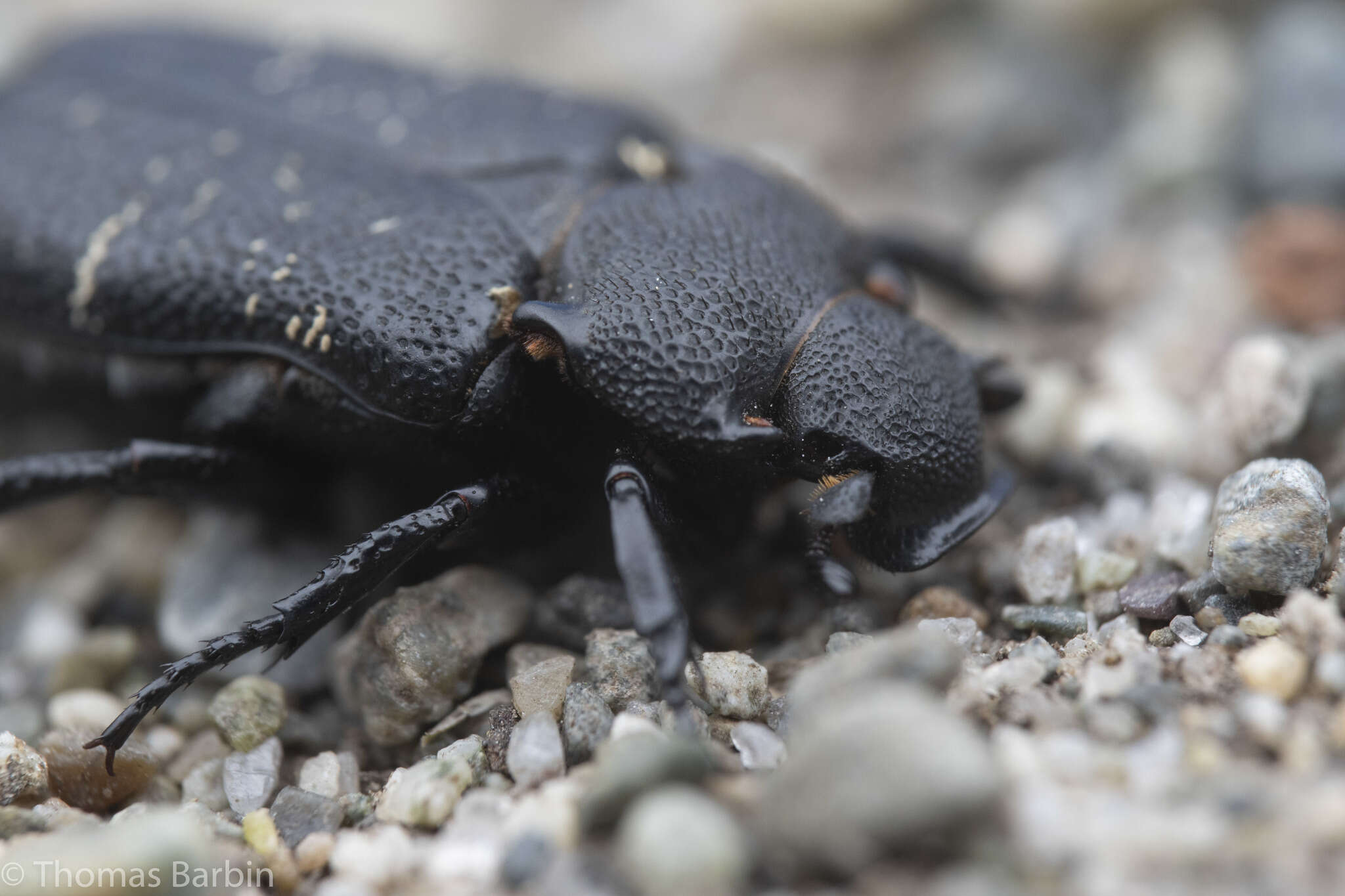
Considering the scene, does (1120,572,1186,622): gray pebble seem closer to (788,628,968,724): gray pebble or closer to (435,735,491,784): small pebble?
(788,628,968,724): gray pebble

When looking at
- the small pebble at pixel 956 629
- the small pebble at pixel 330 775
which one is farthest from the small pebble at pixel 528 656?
the small pebble at pixel 956 629

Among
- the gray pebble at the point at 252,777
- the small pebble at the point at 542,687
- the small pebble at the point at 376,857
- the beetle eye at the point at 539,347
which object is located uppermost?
the beetle eye at the point at 539,347

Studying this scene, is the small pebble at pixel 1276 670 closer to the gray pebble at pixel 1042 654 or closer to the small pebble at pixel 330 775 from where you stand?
the gray pebble at pixel 1042 654

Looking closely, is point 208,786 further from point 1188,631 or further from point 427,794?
point 1188,631

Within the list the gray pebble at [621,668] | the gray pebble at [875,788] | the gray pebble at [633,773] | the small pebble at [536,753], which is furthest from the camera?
the gray pebble at [621,668]

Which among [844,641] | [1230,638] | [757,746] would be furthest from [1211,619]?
[757,746]

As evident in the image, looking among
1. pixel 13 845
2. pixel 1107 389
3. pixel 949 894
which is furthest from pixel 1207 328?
pixel 13 845

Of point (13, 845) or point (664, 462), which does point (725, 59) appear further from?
point (13, 845)
